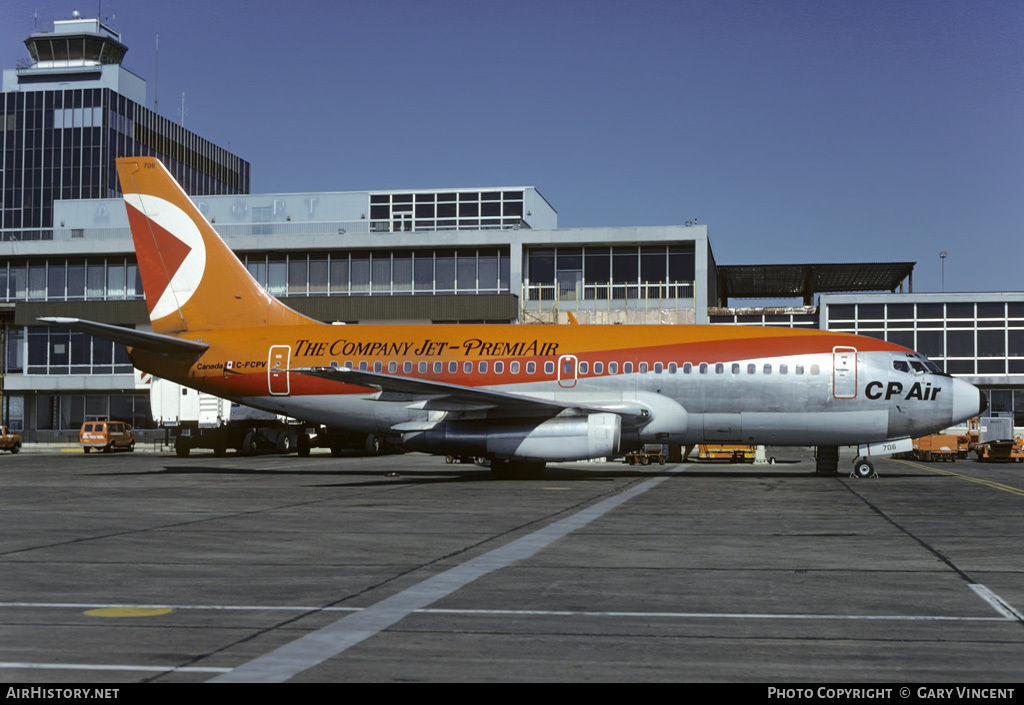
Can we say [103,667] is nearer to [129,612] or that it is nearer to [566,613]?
[129,612]

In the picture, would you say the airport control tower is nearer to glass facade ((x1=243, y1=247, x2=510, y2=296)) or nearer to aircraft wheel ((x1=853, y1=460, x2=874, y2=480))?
glass facade ((x1=243, y1=247, x2=510, y2=296))

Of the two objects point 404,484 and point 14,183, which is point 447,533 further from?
point 14,183

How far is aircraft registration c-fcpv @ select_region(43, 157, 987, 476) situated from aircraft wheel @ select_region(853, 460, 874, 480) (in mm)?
67

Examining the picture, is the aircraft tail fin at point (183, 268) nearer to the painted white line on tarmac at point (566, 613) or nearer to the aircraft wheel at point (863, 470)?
the aircraft wheel at point (863, 470)

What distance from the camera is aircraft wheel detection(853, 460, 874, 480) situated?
28828 millimetres

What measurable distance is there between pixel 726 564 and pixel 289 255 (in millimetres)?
59614

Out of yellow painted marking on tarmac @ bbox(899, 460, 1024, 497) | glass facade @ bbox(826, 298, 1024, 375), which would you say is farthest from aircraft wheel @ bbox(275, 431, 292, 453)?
glass facade @ bbox(826, 298, 1024, 375)

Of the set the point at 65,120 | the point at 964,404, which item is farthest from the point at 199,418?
the point at 65,120

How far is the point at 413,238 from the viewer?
6650 cm

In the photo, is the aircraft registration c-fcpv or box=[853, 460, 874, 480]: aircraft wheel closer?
the aircraft registration c-fcpv

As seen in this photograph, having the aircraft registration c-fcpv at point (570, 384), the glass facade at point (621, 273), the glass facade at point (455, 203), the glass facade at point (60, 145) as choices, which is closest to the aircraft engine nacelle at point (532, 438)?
the aircraft registration c-fcpv at point (570, 384)

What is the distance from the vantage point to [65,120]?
141m

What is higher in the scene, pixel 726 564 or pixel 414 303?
pixel 414 303
